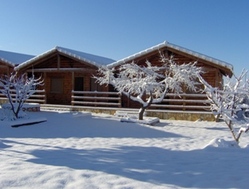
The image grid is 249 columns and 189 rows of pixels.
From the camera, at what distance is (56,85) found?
20562mm

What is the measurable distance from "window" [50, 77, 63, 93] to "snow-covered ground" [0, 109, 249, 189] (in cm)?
1011

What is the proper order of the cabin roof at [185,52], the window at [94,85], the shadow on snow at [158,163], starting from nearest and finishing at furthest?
the shadow on snow at [158,163]
the cabin roof at [185,52]
the window at [94,85]

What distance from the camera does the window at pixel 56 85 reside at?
2036 centimetres

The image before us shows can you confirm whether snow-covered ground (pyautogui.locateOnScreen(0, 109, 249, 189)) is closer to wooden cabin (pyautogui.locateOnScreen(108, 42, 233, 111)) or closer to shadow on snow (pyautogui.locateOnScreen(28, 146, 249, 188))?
shadow on snow (pyautogui.locateOnScreen(28, 146, 249, 188))

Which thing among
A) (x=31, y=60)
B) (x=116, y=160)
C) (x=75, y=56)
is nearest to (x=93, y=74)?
(x=75, y=56)

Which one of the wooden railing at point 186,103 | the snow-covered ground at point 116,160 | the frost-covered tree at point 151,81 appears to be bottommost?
the snow-covered ground at point 116,160

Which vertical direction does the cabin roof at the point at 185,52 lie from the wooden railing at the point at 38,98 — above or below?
above

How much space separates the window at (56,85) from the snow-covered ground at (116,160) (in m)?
10.1

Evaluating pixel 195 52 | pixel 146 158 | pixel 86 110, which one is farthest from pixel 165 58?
pixel 146 158

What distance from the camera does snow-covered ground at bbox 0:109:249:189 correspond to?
4332mm

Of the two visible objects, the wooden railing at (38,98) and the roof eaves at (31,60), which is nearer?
the roof eaves at (31,60)

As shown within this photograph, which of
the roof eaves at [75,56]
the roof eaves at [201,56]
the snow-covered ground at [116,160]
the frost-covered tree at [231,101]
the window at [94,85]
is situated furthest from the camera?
the window at [94,85]

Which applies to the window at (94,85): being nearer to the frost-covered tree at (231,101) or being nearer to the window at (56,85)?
the window at (56,85)

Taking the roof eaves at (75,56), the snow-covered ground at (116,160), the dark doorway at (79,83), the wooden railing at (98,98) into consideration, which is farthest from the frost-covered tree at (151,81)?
the dark doorway at (79,83)
